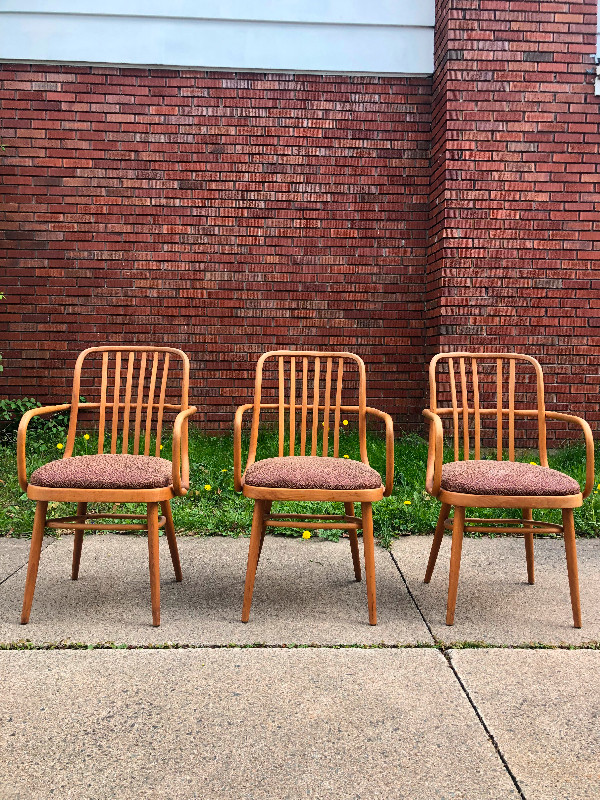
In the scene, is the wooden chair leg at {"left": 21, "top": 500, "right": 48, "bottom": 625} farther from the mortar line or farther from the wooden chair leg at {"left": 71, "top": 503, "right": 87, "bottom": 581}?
the mortar line

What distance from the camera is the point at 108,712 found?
1.94m

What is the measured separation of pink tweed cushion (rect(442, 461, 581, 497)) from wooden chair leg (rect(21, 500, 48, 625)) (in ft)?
4.99

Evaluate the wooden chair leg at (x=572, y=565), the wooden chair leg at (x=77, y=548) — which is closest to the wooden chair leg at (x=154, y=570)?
the wooden chair leg at (x=77, y=548)

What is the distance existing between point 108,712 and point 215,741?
0.34m

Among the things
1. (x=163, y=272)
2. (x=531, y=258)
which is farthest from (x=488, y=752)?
(x=163, y=272)

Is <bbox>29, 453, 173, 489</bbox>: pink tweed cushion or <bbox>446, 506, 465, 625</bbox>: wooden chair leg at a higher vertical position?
<bbox>29, 453, 173, 489</bbox>: pink tweed cushion

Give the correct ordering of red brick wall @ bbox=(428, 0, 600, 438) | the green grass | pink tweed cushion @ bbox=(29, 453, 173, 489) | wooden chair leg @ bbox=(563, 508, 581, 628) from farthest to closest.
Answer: red brick wall @ bbox=(428, 0, 600, 438), the green grass, wooden chair leg @ bbox=(563, 508, 581, 628), pink tweed cushion @ bbox=(29, 453, 173, 489)

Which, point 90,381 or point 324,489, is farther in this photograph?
point 90,381

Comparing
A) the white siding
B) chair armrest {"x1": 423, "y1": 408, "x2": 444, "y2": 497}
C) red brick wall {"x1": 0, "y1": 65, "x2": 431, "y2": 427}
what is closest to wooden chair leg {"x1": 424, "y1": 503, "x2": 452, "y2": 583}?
chair armrest {"x1": 423, "y1": 408, "x2": 444, "y2": 497}

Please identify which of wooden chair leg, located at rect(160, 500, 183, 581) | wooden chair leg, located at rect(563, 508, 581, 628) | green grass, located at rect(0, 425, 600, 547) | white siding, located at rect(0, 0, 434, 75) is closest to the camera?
wooden chair leg, located at rect(563, 508, 581, 628)

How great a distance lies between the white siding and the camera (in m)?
5.57

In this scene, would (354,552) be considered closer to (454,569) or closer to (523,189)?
(454,569)

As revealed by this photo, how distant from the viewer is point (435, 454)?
2.72m

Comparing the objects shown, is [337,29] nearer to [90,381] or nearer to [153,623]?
[90,381]
